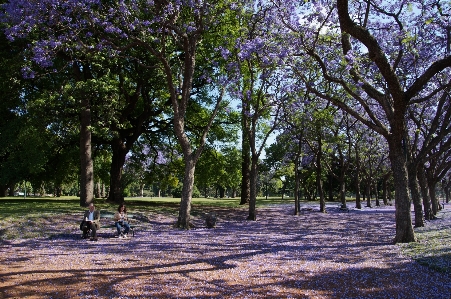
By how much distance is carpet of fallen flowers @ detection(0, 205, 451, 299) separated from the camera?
616 centimetres

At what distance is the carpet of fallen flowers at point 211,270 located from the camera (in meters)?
6.16

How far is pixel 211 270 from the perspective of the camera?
25.4ft

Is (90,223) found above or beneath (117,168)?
beneath

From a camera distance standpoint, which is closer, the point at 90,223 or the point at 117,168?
the point at 90,223

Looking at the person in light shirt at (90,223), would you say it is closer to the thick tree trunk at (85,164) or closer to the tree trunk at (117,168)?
the thick tree trunk at (85,164)

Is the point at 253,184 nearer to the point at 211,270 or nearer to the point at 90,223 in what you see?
the point at 90,223

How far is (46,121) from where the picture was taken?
63.8 ft

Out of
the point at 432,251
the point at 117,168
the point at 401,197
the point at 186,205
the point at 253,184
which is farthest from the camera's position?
the point at 117,168

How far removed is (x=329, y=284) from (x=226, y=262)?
2.67 metres

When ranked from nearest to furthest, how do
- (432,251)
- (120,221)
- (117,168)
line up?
(432,251) → (120,221) → (117,168)

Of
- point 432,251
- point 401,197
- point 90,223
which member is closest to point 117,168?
point 90,223

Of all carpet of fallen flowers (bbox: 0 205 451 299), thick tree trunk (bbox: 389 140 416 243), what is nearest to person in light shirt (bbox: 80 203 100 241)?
carpet of fallen flowers (bbox: 0 205 451 299)

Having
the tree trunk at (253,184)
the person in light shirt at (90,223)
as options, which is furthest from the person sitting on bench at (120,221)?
the tree trunk at (253,184)

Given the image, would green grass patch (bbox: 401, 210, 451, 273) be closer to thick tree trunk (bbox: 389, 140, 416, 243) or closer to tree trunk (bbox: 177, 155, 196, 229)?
thick tree trunk (bbox: 389, 140, 416, 243)
